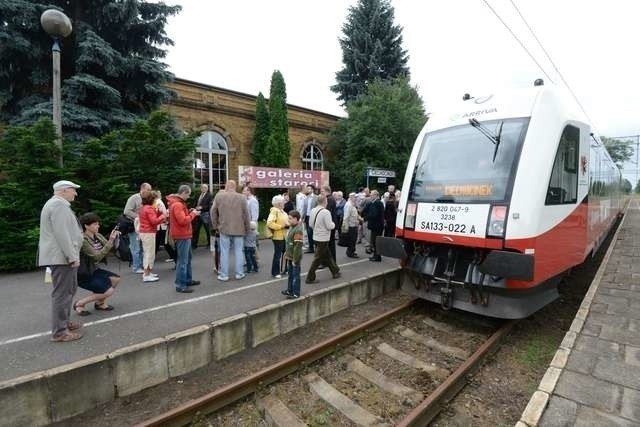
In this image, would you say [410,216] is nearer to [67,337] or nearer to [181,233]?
[181,233]

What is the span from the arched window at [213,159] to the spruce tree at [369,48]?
14352mm

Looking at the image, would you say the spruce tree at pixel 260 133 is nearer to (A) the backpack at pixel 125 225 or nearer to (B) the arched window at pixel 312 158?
(B) the arched window at pixel 312 158

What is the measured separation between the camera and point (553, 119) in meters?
4.75

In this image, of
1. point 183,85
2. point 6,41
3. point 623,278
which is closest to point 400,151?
point 183,85

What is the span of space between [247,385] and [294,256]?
7.57ft

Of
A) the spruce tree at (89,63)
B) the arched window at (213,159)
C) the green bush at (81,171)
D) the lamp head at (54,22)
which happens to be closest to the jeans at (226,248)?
the green bush at (81,171)

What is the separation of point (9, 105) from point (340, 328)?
12.0 m

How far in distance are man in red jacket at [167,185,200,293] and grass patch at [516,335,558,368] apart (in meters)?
5.27

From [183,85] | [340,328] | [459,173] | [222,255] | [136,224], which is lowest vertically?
[340,328]

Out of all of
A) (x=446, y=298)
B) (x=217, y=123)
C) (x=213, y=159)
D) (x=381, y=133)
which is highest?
(x=381, y=133)

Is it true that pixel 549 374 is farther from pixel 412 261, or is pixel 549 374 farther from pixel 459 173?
pixel 459 173

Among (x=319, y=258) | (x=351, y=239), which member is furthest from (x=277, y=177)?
(x=319, y=258)

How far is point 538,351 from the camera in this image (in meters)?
4.64

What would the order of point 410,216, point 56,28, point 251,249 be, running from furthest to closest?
point 251,249, point 56,28, point 410,216
